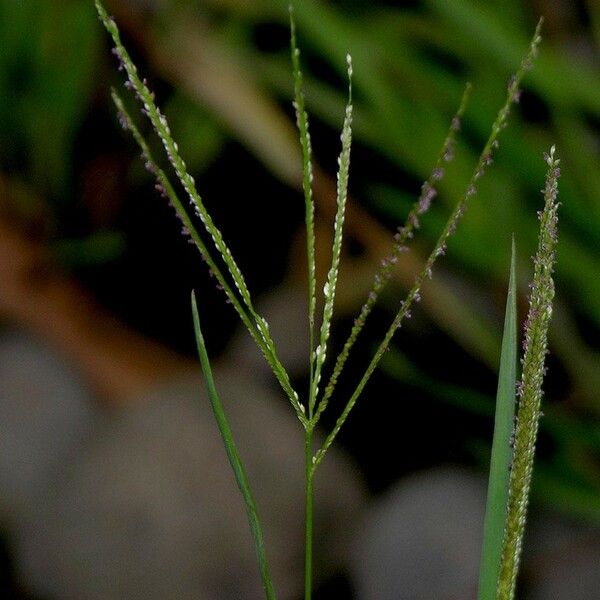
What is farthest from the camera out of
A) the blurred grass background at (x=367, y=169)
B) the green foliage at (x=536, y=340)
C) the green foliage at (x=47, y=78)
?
the green foliage at (x=47, y=78)

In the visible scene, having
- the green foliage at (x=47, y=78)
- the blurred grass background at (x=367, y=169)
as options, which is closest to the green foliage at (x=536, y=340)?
the blurred grass background at (x=367, y=169)

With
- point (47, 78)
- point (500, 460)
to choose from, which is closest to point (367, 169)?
point (47, 78)

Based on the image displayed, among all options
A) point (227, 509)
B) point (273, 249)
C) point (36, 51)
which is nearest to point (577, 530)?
point (227, 509)

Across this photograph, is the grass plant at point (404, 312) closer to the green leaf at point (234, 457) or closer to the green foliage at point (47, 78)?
the green leaf at point (234, 457)

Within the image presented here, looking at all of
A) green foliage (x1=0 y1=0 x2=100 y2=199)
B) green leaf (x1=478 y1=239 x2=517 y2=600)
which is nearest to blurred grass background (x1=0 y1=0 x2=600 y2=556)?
green foliage (x1=0 y1=0 x2=100 y2=199)

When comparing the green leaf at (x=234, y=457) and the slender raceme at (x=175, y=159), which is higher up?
the slender raceme at (x=175, y=159)

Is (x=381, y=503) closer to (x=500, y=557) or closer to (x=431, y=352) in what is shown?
(x=431, y=352)

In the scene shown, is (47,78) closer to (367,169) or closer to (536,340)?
(367,169)
